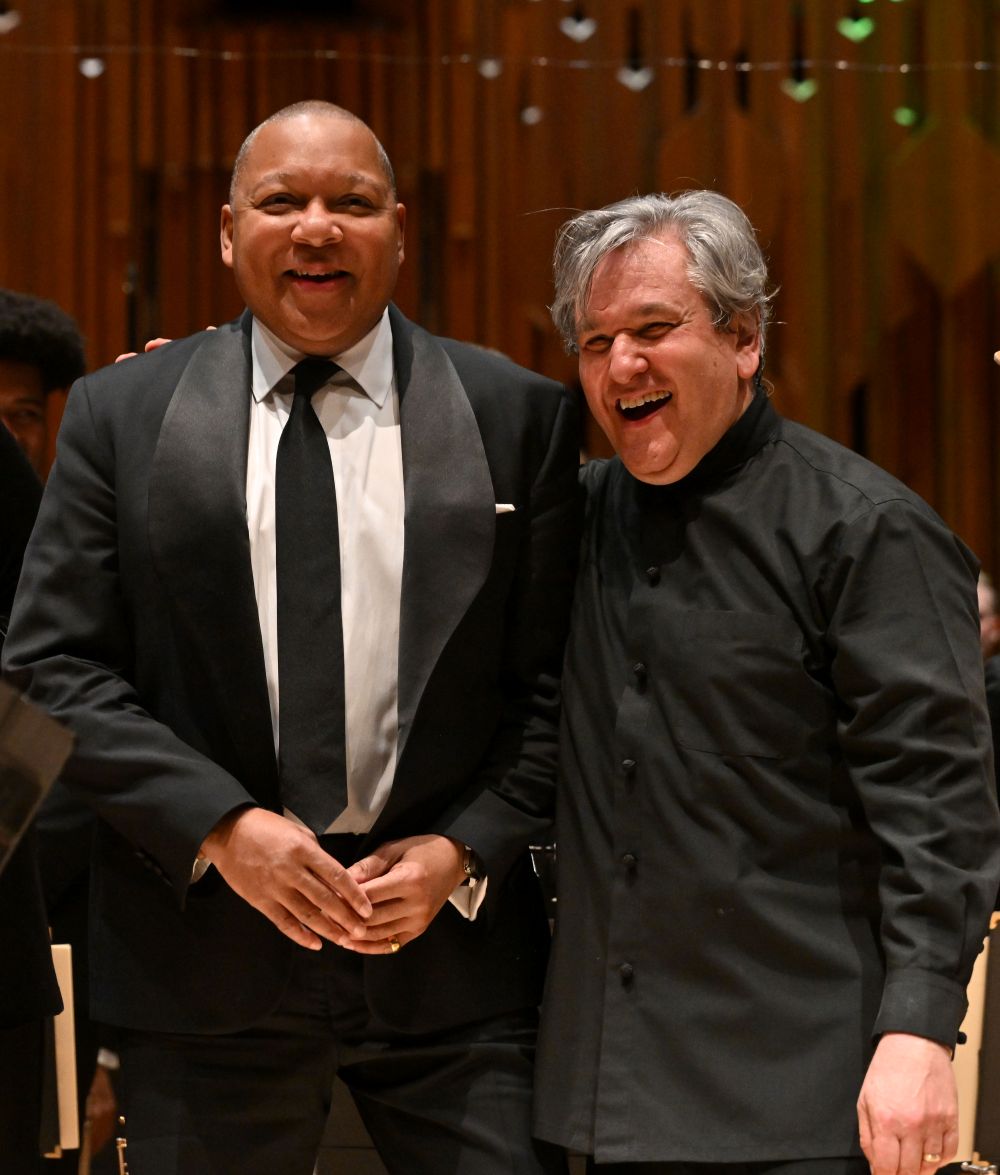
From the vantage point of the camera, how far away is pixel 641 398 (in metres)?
2.06

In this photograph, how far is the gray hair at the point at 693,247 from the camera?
2.07m

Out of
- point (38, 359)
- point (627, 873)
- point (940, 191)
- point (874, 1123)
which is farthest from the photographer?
point (940, 191)

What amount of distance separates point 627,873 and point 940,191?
355 cm

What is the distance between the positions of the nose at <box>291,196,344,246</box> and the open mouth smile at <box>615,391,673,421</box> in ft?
1.34

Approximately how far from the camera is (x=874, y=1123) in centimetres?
179

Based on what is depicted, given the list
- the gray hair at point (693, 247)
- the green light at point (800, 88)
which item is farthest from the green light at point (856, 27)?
the gray hair at point (693, 247)

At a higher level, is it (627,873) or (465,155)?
(465,155)

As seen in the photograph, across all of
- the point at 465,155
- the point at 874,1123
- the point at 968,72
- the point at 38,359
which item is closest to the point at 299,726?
the point at 874,1123

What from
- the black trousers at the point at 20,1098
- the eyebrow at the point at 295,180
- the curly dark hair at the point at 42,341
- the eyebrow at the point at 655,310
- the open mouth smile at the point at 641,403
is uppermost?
the eyebrow at the point at 295,180

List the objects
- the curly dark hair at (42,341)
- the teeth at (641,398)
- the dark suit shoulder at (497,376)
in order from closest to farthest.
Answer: the teeth at (641,398)
the dark suit shoulder at (497,376)
the curly dark hair at (42,341)

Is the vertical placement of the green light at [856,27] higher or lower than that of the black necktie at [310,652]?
higher

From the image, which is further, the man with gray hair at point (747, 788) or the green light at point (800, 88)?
the green light at point (800, 88)

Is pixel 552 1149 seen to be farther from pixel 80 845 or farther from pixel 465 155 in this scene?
pixel 465 155

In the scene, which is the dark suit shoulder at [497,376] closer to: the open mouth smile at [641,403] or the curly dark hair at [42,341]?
the open mouth smile at [641,403]
